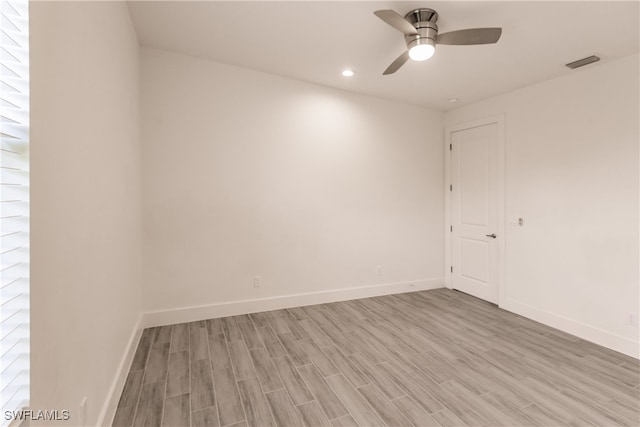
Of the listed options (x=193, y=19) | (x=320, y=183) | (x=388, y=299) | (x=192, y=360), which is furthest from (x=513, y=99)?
(x=192, y=360)

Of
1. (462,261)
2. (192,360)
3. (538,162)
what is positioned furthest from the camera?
(462,261)

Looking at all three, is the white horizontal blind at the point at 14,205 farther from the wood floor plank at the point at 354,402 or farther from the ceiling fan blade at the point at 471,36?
the ceiling fan blade at the point at 471,36

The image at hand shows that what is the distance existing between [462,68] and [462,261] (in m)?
2.61

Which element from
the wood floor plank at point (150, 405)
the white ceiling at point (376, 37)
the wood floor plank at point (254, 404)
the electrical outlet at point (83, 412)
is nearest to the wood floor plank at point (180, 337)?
the wood floor plank at point (150, 405)

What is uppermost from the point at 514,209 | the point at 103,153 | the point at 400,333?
the point at 103,153

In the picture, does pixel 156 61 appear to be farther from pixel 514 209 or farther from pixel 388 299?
pixel 514 209

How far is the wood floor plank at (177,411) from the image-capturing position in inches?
66.6

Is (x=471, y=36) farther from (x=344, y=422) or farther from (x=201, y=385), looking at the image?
(x=201, y=385)

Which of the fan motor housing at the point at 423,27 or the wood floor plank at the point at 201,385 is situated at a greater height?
the fan motor housing at the point at 423,27

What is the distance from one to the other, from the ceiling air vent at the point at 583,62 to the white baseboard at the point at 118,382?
4.62 metres

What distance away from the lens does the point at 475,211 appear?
4.03m

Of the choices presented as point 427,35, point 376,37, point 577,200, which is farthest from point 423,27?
point 577,200

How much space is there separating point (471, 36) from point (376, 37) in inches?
30.8

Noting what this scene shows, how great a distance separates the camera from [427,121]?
4.38 meters
